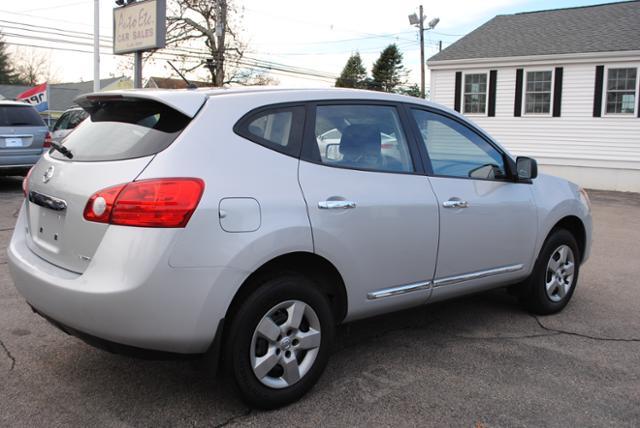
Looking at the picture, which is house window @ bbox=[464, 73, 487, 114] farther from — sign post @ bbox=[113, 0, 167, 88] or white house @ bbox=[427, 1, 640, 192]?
sign post @ bbox=[113, 0, 167, 88]

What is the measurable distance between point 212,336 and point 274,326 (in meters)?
0.36

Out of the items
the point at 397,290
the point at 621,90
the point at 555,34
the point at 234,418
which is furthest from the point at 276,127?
the point at 555,34

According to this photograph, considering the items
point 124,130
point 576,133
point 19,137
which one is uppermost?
point 576,133

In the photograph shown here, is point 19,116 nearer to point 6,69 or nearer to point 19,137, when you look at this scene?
point 19,137

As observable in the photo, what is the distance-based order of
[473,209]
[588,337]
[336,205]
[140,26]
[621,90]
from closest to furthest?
→ [336,205], [473,209], [588,337], [140,26], [621,90]

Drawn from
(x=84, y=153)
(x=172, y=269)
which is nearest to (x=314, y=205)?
(x=172, y=269)

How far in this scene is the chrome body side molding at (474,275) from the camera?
395 cm

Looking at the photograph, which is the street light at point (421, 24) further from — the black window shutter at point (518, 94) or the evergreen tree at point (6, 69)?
the evergreen tree at point (6, 69)

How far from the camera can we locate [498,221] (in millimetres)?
4215

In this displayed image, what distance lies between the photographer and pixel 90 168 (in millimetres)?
2982

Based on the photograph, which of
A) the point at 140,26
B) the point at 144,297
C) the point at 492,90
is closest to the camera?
the point at 144,297

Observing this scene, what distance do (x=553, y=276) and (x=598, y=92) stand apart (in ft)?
46.1

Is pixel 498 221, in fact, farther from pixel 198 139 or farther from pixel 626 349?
pixel 198 139

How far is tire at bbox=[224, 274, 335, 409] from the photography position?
2.91 meters
